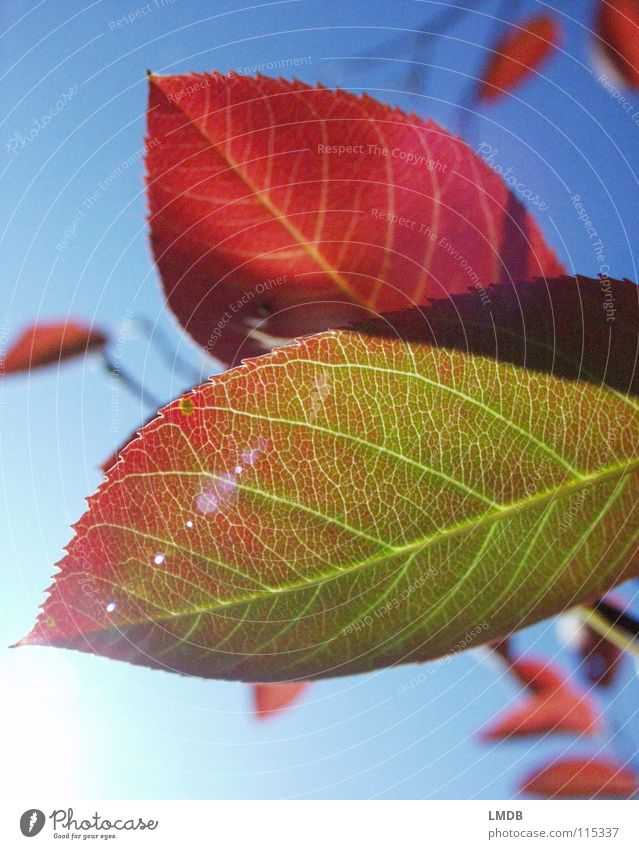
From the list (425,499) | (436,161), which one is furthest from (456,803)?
(436,161)

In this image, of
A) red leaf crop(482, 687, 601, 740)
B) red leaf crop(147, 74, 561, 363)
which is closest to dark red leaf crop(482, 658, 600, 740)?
red leaf crop(482, 687, 601, 740)

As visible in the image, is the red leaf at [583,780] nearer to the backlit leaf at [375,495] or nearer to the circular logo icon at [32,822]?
the backlit leaf at [375,495]

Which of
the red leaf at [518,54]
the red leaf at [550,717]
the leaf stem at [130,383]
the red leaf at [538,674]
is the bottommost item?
the red leaf at [550,717]

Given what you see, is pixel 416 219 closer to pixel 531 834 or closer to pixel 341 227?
pixel 341 227

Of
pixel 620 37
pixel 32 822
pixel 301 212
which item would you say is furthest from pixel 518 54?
pixel 32 822

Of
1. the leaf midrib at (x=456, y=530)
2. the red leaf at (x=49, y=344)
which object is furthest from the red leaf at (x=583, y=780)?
the red leaf at (x=49, y=344)

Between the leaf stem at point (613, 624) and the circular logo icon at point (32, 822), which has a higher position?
the leaf stem at point (613, 624)
